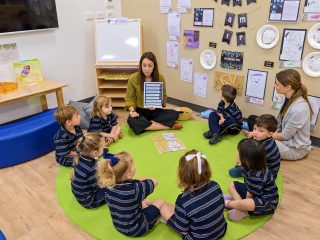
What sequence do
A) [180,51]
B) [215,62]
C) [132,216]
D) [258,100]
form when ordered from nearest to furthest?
[132,216] → [258,100] → [215,62] → [180,51]

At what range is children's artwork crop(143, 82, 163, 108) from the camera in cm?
315

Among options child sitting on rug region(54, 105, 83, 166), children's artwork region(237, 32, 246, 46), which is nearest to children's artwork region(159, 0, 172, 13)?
children's artwork region(237, 32, 246, 46)

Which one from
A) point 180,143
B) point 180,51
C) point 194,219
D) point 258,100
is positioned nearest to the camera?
point 194,219

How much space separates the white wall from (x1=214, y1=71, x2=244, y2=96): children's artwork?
1.77 metres

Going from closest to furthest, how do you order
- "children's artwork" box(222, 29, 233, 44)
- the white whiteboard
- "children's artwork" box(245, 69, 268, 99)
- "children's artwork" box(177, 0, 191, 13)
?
"children's artwork" box(245, 69, 268, 99) → "children's artwork" box(222, 29, 233, 44) → "children's artwork" box(177, 0, 191, 13) → the white whiteboard

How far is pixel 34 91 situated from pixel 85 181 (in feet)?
5.07

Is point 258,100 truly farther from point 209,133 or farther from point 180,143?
point 180,143

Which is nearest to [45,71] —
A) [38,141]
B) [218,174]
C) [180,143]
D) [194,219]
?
[38,141]

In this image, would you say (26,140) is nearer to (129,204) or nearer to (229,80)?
(129,204)

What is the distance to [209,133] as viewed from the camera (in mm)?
2986

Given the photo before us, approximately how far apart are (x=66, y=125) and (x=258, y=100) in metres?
2.02

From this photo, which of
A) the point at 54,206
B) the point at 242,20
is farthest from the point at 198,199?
the point at 242,20

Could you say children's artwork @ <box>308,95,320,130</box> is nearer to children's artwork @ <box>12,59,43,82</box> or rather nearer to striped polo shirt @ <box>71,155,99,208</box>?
striped polo shirt @ <box>71,155,99,208</box>

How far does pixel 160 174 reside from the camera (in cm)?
241
